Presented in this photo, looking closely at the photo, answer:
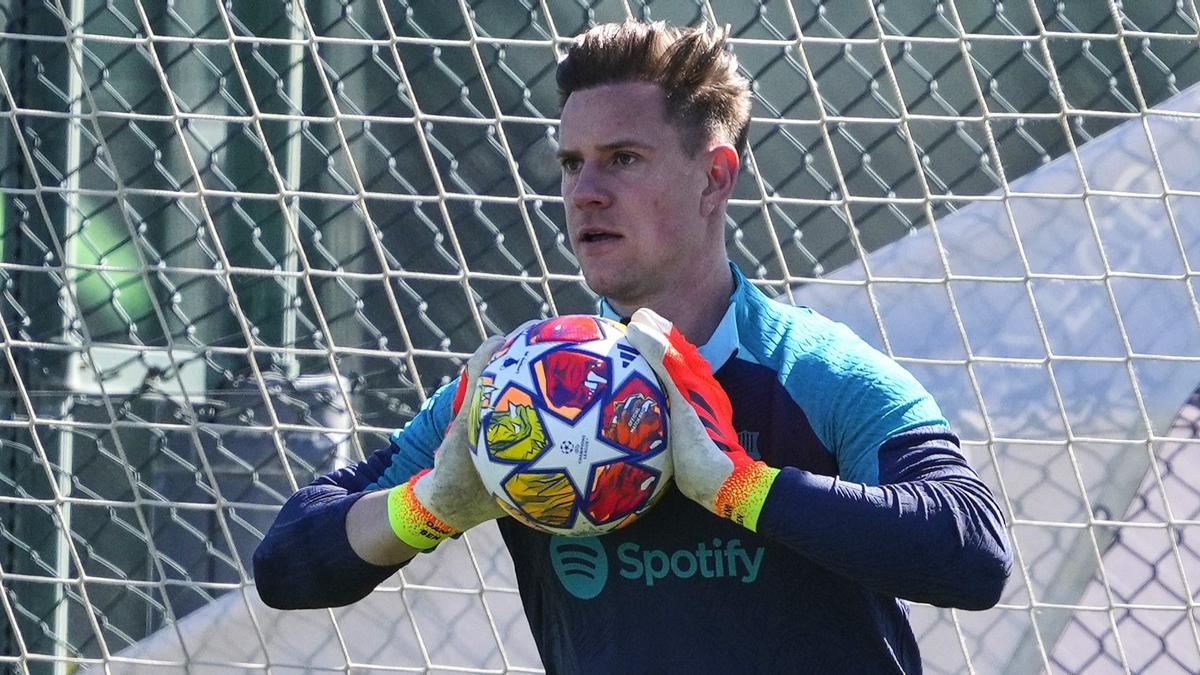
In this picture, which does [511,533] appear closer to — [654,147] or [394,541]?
[394,541]

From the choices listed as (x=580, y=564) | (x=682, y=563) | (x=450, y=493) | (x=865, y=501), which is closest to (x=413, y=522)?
(x=450, y=493)

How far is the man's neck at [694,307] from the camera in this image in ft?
6.08

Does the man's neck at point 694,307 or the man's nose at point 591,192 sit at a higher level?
the man's nose at point 591,192

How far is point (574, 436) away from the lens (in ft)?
5.35

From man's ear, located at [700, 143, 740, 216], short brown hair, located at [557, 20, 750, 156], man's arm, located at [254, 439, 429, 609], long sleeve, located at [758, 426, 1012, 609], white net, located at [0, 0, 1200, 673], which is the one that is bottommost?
white net, located at [0, 0, 1200, 673]

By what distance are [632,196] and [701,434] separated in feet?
1.22

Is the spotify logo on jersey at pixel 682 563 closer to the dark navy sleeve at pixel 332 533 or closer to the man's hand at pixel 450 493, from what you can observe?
the man's hand at pixel 450 493

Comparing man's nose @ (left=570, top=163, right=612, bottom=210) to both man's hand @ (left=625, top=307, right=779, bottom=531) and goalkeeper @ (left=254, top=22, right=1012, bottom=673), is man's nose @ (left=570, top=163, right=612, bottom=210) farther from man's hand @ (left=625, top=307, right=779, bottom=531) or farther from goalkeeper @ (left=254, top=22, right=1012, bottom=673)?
man's hand @ (left=625, top=307, right=779, bottom=531)

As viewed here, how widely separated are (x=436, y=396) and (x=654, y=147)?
0.46m

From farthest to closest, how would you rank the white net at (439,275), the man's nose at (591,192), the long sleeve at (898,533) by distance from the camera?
the white net at (439,275), the man's nose at (591,192), the long sleeve at (898,533)

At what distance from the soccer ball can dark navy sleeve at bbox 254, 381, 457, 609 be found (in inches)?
10.4

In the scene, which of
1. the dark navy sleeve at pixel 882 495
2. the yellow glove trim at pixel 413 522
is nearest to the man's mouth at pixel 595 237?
the dark navy sleeve at pixel 882 495

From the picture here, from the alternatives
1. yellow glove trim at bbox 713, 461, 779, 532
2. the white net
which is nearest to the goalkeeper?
yellow glove trim at bbox 713, 461, 779, 532

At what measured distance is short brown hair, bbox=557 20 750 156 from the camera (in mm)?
1890
